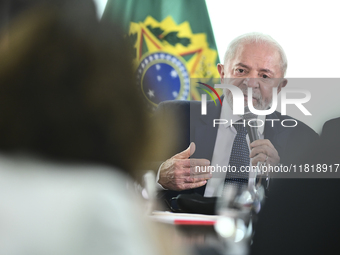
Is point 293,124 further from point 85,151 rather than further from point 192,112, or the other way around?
point 85,151

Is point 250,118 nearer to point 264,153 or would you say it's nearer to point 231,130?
point 231,130

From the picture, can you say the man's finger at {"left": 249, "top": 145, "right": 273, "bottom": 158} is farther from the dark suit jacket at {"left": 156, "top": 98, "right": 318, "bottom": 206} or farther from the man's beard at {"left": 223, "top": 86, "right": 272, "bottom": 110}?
the man's beard at {"left": 223, "top": 86, "right": 272, "bottom": 110}

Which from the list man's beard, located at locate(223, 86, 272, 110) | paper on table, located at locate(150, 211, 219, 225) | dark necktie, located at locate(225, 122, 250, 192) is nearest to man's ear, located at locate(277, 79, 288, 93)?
man's beard, located at locate(223, 86, 272, 110)

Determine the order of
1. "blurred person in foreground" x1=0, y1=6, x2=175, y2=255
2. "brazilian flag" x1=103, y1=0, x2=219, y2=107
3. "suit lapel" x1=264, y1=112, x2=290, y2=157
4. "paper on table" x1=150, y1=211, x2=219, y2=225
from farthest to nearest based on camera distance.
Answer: "brazilian flag" x1=103, y1=0, x2=219, y2=107 → "suit lapel" x1=264, y1=112, x2=290, y2=157 → "paper on table" x1=150, y1=211, x2=219, y2=225 → "blurred person in foreground" x1=0, y1=6, x2=175, y2=255

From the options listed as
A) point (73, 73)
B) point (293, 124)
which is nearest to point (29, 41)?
point (73, 73)

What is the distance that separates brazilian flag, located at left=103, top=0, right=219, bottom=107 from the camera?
2475 millimetres

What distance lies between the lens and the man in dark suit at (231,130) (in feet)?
5.65

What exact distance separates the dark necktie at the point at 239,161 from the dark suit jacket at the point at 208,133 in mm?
121

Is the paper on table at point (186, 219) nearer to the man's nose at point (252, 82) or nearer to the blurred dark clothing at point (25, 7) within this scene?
the blurred dark clothing at point (25, 7)

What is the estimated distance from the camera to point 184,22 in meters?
2.54

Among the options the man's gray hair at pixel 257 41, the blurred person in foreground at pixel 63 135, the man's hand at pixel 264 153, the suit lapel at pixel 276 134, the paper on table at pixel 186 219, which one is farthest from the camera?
the man's gray hair at pixel 257 41

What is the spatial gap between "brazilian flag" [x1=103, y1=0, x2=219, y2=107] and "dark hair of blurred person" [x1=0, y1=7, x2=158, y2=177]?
2.13m

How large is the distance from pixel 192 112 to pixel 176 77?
595 mm

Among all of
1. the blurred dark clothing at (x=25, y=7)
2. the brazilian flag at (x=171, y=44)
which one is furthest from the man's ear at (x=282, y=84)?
the blurred dark clothing at (x=25, y=7)
